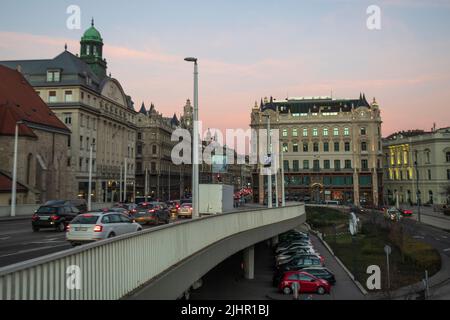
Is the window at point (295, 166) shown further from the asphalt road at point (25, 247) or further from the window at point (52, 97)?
the asphalt road at point (25, 247)

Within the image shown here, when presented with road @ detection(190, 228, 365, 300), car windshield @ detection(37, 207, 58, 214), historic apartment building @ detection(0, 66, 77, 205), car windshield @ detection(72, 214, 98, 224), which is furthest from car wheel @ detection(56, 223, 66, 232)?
historic apartment building @ detection(0, 66, 77, 205)

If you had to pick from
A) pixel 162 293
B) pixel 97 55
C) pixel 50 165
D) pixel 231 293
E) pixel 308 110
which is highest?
pixel 97 55

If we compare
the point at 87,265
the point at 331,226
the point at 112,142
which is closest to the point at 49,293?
the point at 87,265

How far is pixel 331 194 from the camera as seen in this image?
97.2 metres

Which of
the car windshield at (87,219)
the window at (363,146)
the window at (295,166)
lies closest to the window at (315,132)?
the window at (295,166)

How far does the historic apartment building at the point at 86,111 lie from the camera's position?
228 ft

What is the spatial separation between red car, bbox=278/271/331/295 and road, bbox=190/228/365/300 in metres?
0.44

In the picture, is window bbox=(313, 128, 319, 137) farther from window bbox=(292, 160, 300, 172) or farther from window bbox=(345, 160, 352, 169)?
window bbox=(345, 160, 352, 169)

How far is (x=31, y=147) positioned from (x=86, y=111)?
20.6 m

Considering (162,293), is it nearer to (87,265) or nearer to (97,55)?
(87,265)

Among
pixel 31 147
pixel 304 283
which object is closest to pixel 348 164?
pixel 31 147

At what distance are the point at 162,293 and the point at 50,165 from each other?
5619 centimetres

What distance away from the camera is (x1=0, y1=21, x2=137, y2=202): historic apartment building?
6962 cm

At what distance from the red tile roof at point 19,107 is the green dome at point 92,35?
32191 millimetres
